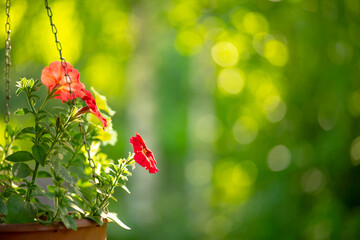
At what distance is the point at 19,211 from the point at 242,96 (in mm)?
4914

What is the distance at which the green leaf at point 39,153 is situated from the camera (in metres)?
0.79

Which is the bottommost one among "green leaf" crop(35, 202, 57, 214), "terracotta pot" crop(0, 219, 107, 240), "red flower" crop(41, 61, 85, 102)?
"terracotta pot" crop(0, 219, 107, 240)

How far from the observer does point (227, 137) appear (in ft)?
19.6

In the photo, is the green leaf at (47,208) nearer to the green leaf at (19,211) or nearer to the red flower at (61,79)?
the green leaf at (19,211)

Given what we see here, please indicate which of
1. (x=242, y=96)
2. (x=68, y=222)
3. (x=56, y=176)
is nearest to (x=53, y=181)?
(x=56, y=176)

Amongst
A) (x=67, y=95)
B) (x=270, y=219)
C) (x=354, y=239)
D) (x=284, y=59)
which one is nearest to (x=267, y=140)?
(x=284, y=59)

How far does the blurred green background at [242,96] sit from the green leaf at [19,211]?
2.49 metres

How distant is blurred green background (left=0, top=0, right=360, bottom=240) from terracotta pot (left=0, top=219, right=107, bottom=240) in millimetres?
2393

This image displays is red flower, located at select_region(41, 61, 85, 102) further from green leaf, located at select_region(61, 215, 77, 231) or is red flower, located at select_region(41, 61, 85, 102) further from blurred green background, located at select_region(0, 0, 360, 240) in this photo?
blurred green background, located at select_region(0, 0, 360, 240)

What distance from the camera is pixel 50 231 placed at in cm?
73

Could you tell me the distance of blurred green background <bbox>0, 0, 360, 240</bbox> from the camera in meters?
3.22

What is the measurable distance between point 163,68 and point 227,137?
2.01m

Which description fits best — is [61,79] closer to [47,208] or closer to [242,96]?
[47,208]

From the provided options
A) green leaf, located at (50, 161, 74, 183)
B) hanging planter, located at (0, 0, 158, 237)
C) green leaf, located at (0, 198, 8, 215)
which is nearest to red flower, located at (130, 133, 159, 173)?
hanging planter, located at (0, 0, 158, 237)
